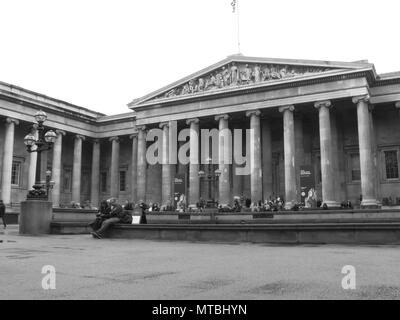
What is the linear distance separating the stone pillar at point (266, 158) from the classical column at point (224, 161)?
12.3ft

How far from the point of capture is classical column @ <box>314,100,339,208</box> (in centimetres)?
3784

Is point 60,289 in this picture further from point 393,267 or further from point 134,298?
point 393,267

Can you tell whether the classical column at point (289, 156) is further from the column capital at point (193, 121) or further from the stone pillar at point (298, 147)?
the column capital at point (193, 121)

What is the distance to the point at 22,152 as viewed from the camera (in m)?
49.7

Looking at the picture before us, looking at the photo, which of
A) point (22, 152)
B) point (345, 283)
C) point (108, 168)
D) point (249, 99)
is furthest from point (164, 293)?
point (108, 168)

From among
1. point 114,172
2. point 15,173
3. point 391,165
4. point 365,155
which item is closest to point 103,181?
point 114,172

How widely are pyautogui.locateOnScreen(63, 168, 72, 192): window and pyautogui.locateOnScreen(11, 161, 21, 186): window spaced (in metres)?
7.57

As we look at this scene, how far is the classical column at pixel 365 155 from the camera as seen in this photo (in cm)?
3656

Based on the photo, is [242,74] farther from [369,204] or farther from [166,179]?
[369,204]

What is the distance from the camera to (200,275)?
25.3 feet

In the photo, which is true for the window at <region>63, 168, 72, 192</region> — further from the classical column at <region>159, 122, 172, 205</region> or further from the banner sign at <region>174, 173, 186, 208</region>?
the banner sign at <region>174, 173, 186, 208</region>

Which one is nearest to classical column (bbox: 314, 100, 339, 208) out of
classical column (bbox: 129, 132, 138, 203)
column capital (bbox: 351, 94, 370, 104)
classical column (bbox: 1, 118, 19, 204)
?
column capital (bbox: 351, 94, 370, 104)

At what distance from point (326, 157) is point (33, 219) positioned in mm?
25782

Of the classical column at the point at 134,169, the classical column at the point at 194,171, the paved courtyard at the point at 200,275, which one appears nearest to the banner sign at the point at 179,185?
the classical column at the point at 194,171
